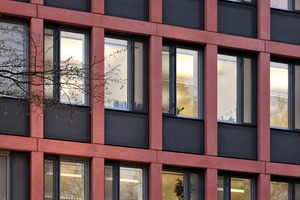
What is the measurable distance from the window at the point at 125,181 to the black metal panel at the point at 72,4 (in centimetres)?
468

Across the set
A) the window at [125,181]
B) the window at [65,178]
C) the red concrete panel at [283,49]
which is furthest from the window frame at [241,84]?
the window at [65,178]

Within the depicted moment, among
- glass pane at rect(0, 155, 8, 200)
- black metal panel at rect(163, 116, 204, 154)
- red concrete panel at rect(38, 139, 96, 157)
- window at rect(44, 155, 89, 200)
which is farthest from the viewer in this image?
black metal panel at rect(163, 116, 204, 154)

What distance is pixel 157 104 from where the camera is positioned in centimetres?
4066

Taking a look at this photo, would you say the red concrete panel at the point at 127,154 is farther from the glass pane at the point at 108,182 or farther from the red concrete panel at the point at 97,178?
the glass pane at the point at 108,182

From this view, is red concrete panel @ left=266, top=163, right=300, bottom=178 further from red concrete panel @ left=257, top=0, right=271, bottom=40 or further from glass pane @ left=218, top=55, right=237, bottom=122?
red concrete panel @ left=257, top=0, right=271, bottom=40

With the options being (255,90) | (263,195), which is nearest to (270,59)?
(255,90)

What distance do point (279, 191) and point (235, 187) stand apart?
163cm

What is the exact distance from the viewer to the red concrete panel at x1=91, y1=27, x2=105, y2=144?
39250 mm

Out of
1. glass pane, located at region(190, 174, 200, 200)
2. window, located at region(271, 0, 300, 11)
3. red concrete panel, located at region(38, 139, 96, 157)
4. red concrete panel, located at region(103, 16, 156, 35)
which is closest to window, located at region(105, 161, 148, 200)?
red concrete panel, located at region(38, 139, 96, 157)

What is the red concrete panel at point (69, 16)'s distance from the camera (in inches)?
1537

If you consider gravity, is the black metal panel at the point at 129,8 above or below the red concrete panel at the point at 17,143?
above

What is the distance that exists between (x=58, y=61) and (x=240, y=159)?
684 cm

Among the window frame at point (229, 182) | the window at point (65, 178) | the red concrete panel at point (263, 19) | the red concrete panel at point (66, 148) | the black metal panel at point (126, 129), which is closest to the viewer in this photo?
the red concrete panel at point (66, 148)

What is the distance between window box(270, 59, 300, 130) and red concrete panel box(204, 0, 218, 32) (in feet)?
8.94
